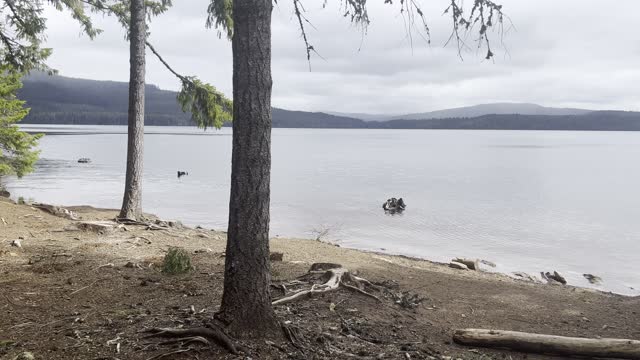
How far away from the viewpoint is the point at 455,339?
7.60 meters

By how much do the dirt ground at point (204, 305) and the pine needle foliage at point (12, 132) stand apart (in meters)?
3.59

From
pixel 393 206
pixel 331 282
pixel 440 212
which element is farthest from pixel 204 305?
pixel 440 212

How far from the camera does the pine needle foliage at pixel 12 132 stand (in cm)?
1608

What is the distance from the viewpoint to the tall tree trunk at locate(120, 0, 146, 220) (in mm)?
14211

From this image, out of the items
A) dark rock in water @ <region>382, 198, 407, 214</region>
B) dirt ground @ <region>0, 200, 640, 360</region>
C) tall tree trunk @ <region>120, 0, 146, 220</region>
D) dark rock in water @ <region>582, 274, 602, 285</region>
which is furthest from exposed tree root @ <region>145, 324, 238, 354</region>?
dark rock in water @ <region>382, 198, 407, 214</region>

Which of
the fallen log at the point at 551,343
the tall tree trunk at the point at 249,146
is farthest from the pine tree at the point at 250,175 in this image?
the fallen log at the point at 551,343

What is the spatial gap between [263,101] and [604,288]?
15.7 metres

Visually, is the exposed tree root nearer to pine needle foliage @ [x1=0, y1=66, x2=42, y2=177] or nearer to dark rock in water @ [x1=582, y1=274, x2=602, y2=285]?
pine needle foliage @ [x1=0, y1=66, x2=42, y2=177]

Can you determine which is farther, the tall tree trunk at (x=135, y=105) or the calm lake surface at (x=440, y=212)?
the calm lake surface at (x=440, y=212)

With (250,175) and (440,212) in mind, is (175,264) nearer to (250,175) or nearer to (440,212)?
(250,175)

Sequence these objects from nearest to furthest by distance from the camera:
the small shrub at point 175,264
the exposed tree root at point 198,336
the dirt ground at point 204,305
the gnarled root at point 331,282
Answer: the exposed tree root at point 198,336 < the dirt ground at point 204,305 < the gnarled root at point 331,282 < the small shrub at point 175,264

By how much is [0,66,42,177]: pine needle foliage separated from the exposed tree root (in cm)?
1289

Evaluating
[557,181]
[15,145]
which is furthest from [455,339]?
[557,181]

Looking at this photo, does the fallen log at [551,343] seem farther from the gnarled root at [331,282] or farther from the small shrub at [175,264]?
the small shrub at [175,264]
